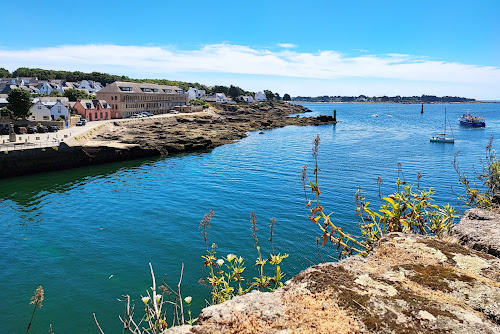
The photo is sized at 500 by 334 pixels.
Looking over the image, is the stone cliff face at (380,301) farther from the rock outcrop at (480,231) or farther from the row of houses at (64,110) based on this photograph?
the row of houses at (64,110)

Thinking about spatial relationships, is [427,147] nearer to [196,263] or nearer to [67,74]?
[196,263]

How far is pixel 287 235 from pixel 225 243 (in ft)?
15.7

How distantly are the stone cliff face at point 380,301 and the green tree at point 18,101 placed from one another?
73437 millimetres

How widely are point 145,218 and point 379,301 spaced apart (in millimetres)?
26947

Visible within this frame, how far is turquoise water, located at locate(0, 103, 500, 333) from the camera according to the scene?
61.8 ft

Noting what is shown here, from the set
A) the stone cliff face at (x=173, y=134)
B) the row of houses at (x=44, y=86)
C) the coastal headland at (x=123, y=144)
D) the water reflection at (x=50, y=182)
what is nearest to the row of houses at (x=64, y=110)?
the coastal headland at (x=123, y=144)

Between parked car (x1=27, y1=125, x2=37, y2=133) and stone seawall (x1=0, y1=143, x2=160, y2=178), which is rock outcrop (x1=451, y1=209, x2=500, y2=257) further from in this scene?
parked car (x1=27, y1=125, x2=37, y2=133)

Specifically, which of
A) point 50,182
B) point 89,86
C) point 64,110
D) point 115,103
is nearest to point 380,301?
point 50,182

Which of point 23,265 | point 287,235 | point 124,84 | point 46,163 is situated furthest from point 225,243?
point 124,84

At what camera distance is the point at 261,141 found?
81000mm

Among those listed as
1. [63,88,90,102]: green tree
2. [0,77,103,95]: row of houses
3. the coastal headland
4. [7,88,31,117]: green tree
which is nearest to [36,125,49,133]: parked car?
[7,88,31,117]: green tree

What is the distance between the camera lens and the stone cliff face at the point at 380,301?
5574 millimetres

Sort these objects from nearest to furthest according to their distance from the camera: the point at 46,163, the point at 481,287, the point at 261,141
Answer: the point at 481,287, the point at 46,163, the point at 261,141

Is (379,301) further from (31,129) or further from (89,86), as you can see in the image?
(89,86)
